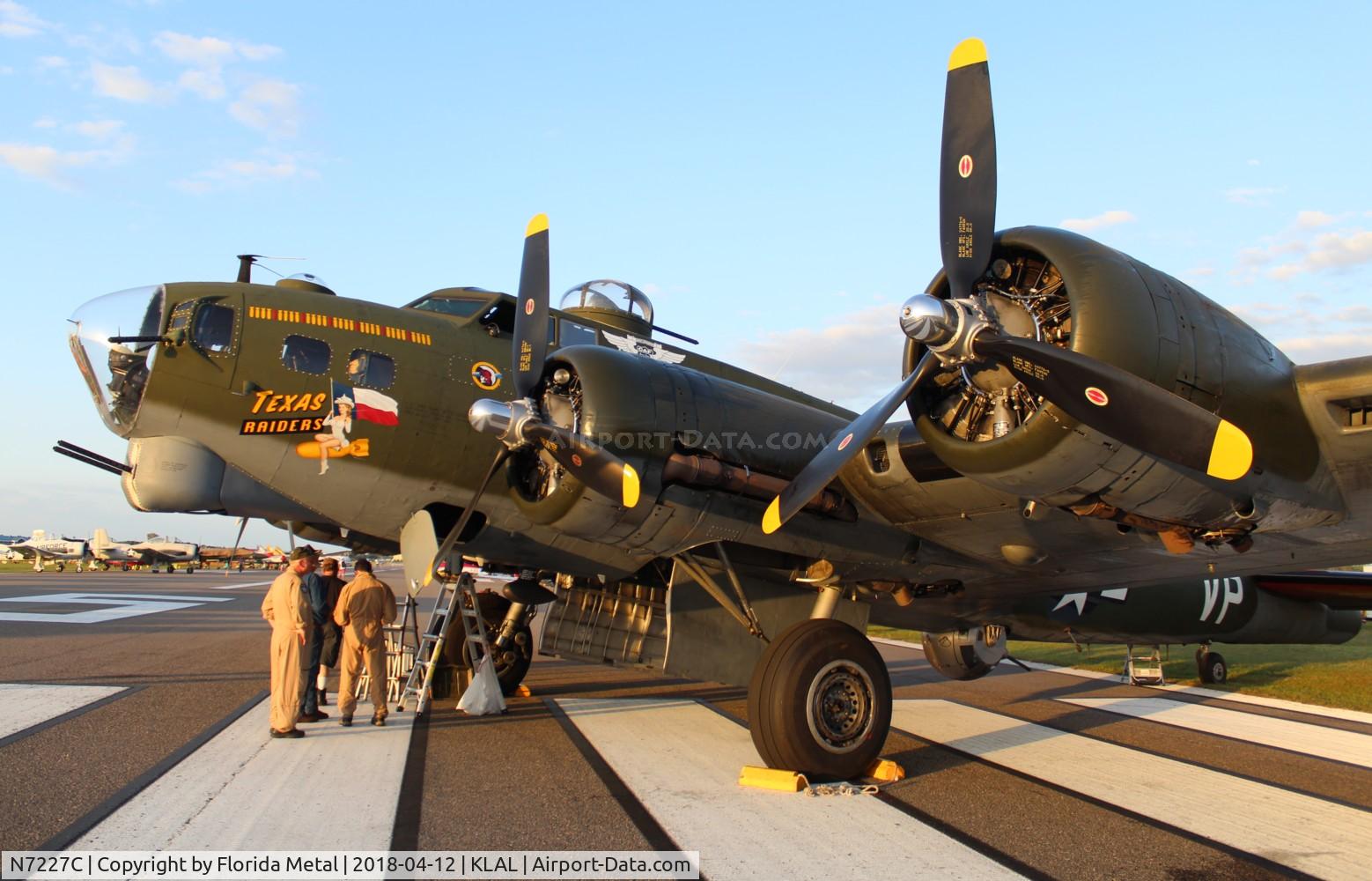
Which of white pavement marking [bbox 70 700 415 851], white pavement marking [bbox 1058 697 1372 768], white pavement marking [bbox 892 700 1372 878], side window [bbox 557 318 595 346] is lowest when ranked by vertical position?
A: white pavement marking [bbox 70 700 415 851]

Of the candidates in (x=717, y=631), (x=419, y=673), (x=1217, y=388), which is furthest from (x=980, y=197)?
(x=419, y=673)

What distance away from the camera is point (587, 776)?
688 cm

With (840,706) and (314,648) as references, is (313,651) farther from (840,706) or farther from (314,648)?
(840,706)

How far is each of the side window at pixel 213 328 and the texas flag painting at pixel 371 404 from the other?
2.91 ft

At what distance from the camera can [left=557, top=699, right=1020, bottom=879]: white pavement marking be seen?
495cm

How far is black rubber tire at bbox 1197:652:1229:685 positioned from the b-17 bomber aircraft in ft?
26.3

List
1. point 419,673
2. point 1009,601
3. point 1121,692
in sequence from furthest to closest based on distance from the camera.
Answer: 1. point 1121,692
2. point 419,673
3. point 1009,601

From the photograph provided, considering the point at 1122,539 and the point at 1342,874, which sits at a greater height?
the point at 1122,539

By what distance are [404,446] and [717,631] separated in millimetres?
3092

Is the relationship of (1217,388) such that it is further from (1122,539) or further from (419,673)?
(419,673)

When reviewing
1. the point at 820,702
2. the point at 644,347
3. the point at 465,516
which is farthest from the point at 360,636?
the point at 820,702

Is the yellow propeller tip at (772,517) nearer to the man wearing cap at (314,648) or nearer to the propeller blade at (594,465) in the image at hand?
the propeller blade at (594,465)

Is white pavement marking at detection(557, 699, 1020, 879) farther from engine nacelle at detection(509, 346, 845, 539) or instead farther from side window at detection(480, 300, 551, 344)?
side window at detection(480, 300, 551, 344)

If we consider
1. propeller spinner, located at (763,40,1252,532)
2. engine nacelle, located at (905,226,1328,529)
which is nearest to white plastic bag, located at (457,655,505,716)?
propeller spinner, located at (763,40,1252,532)
